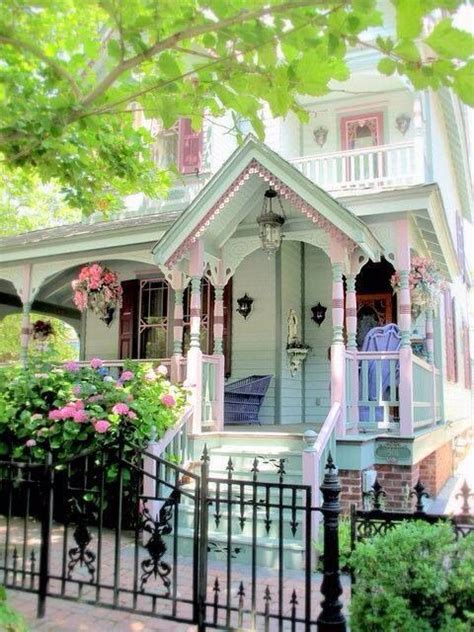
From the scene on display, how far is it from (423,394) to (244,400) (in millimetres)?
2843

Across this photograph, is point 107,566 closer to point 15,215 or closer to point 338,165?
point 338,165

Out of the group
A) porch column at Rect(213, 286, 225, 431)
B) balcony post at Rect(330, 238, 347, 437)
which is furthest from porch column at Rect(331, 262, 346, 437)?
porch column at Rect(213, 286, 225, 431)

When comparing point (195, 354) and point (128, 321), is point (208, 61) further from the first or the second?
point (128, 321)

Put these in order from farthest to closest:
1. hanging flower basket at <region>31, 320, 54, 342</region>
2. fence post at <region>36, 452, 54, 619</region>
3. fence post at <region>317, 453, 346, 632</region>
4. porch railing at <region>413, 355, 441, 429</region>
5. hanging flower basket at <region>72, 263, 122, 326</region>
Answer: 1. hanging flower basket at <region>31, 320, 54, 342</region>
2. hanging flower basket at <region>72, 263, 122, 326</region>
3. porch railing at <region>413, 355, 441, 429</region>
4. fence post at <region>36, 452, 54, 619</region>
5. fence post at <region>317, 453, 346, 632</region>

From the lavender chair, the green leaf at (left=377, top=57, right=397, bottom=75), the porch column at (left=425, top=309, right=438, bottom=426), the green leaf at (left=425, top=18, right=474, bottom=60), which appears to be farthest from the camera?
the porch column at (left=425, top=309, right=438, bottom=426)

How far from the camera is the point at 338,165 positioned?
35.9ft

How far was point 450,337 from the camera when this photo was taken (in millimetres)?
13773

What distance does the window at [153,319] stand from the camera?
12.2 m

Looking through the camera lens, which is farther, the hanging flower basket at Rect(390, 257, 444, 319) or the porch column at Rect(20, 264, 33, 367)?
the porch column at Rect(20, 264, 33, 367)

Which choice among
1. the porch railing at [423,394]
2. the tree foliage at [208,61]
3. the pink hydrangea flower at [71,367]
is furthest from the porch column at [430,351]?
the tree foliage at [208,61]

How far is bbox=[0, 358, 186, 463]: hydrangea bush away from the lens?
6.99 m

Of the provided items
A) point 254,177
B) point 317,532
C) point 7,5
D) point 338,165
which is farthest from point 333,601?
point 338,165

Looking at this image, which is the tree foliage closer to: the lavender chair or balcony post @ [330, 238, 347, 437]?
balcony post @ [330, 238, 347, 437]

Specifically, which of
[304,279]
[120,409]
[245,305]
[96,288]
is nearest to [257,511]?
[120,409]
